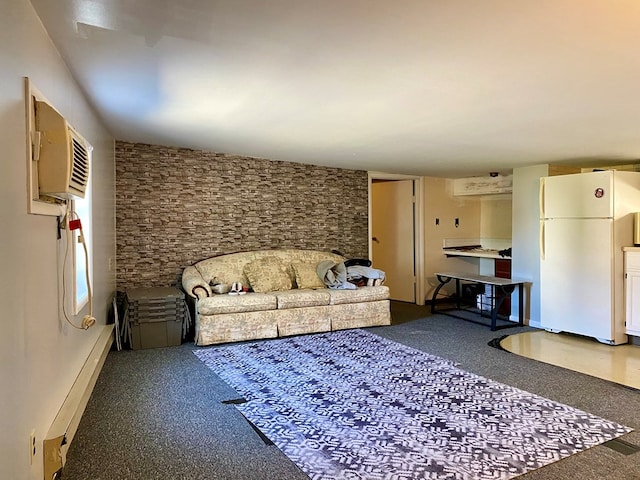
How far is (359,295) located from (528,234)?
228 cm

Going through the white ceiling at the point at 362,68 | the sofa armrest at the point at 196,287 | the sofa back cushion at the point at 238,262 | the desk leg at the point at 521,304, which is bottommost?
the desk leg at the point at 521,304

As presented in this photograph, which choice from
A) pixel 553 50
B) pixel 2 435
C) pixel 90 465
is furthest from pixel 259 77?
pixel 90 465

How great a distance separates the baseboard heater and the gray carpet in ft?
0.46

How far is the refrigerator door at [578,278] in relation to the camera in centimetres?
446

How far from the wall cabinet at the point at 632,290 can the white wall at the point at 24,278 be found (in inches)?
198

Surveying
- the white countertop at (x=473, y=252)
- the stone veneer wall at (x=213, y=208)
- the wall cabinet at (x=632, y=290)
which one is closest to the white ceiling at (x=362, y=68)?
the stone veneer wall at (x=213, y=208)

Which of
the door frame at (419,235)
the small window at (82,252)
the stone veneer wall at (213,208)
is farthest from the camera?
the door frame at (419,235)

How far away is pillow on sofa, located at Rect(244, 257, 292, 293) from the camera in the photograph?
4.93 meters

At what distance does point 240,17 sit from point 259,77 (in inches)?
27.3

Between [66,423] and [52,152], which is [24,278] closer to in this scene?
[52,152]

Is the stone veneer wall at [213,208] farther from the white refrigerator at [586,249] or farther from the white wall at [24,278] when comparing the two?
the white refrigerator at [586,249]

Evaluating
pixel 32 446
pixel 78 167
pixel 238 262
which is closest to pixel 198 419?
pixel 32 446

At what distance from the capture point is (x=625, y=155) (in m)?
4.73

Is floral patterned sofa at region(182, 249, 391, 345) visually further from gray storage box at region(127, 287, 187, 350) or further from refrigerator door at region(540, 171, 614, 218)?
refrigerator door at region(540, 171, 614, 218)
